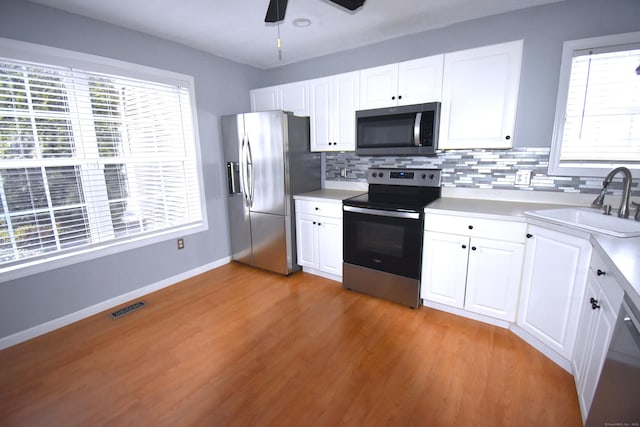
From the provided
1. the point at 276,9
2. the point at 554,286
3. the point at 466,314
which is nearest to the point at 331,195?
the point at 466,314

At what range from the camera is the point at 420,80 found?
Result: 2463mm

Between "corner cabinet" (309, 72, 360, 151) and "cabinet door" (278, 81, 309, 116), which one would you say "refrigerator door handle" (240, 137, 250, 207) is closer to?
"cabinet door" (278, 81, 309, 116)

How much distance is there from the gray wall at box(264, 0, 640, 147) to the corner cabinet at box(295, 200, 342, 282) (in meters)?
1.71

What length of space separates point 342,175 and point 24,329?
3.09 meters

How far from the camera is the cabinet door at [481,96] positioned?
7.00 feet

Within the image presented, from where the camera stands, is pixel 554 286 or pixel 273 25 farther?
pixel 273 25

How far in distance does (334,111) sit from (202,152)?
1.53 meters

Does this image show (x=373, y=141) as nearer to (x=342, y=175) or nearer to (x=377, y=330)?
(x=342, y=175)

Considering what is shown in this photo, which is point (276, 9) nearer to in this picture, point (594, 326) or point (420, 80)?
point (420, 80)

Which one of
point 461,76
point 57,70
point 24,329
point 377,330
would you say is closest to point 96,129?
point 57,70

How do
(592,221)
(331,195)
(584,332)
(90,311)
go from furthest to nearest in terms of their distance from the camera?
(331,195), (90,311), (592,221), (584,332)

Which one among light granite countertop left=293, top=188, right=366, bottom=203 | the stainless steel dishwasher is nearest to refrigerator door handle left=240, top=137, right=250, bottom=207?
light granite countertop left=293, top=188, right=366, bottom=203

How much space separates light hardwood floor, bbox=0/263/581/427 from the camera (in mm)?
1522

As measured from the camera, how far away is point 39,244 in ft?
7.24
